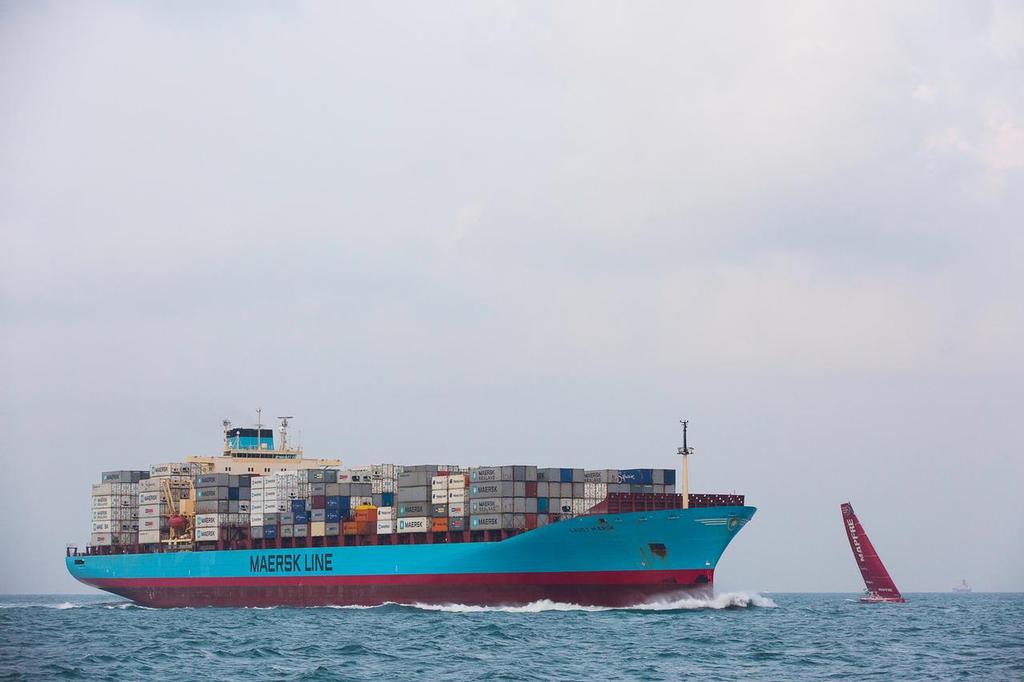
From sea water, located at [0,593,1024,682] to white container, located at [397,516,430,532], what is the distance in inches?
179

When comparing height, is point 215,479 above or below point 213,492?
above

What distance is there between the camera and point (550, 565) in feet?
236

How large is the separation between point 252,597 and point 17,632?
18.7m

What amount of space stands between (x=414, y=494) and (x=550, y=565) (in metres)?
11.6

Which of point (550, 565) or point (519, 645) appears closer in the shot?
point (519, 645)

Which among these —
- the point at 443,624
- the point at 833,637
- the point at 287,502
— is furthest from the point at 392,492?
the point at 833,637

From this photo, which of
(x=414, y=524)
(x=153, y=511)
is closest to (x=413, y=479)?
(x=414, y=524)

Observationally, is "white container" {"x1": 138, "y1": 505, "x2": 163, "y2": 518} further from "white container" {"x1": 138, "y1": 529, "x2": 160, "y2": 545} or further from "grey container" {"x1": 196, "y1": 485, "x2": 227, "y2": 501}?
"grey container" {"x1": 196, "y1": 485, "x2": 227, "y2": 501}

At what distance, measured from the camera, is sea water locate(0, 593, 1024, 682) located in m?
46.2

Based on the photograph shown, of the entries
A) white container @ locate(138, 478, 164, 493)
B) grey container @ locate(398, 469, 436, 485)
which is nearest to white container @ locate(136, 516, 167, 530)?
white container @ locate(138, 478, 164, 493)

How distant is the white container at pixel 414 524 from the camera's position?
78.2 m

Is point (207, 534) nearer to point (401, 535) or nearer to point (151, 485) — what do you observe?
point (151, 485)

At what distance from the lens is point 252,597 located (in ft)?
290

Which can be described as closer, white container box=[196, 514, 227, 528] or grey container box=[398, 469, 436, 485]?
grey container box=[398, 469, 436, 485]
